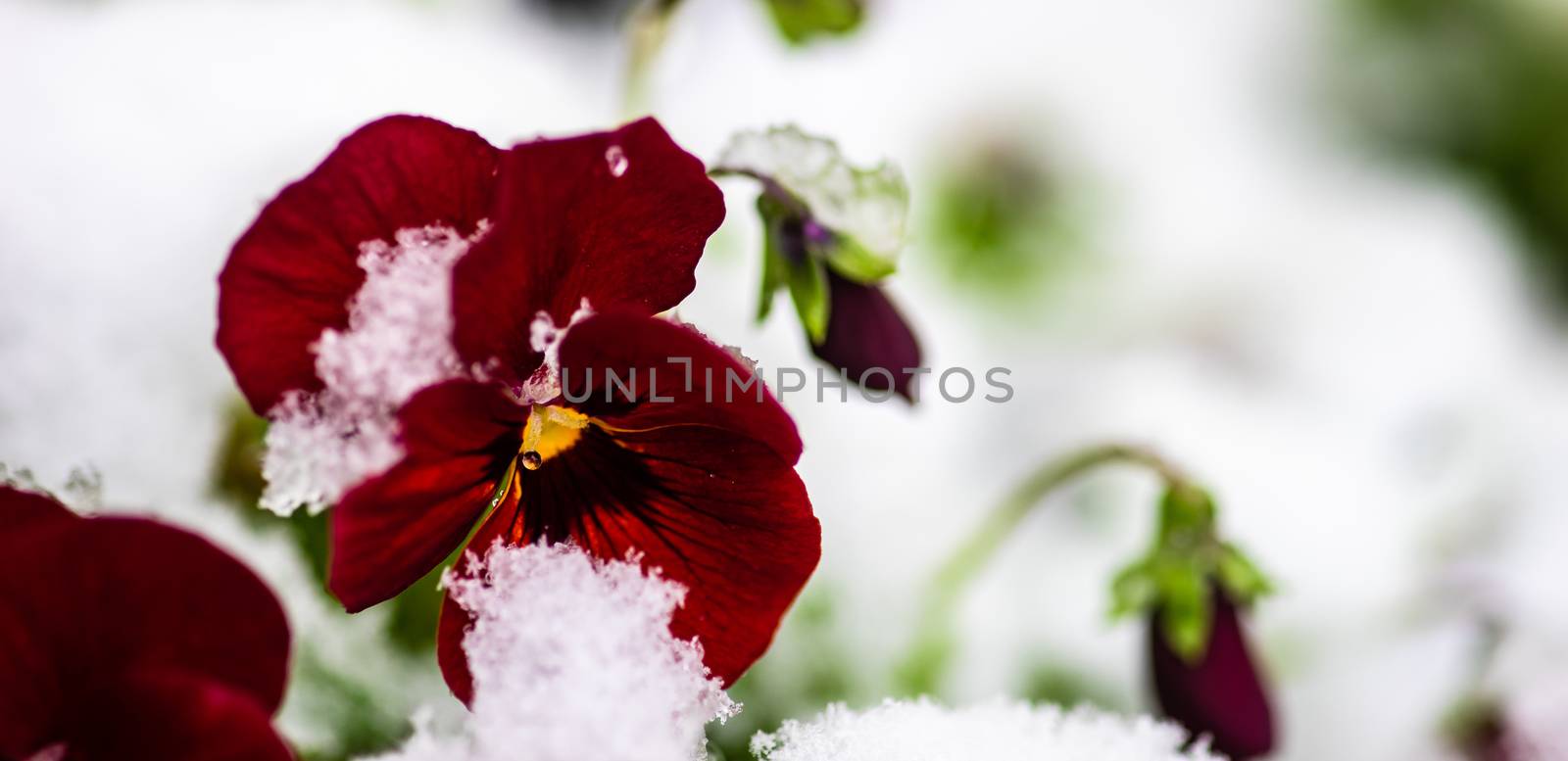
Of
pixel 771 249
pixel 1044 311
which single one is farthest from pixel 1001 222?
pixel 771 249

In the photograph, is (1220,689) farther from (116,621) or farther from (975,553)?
(116,621)

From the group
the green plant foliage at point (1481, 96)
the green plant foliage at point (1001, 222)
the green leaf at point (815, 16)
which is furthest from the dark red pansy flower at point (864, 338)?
the green plant foliage at point (1481, 96)

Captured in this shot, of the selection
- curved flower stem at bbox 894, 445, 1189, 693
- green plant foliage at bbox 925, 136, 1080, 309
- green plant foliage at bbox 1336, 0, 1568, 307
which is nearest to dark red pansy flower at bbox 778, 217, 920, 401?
curved flower stem at bbox 894, 445, 1189, 693

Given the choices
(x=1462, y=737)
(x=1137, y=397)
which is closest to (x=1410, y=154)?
(x=1137, y=397)

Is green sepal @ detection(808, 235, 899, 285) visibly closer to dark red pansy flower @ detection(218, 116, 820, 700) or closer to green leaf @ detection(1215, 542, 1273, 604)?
dark red pansy flower @ detection(218, 116, 820, 700)

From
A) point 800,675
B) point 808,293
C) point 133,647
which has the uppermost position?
point 808,293

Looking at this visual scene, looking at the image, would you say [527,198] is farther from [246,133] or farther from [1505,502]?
[1505,502]

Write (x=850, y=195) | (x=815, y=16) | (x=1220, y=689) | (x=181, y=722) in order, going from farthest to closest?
(x=815, y=16) → (x=1220, y=689) → (x=850, y=195) → (x=181, y=722)
